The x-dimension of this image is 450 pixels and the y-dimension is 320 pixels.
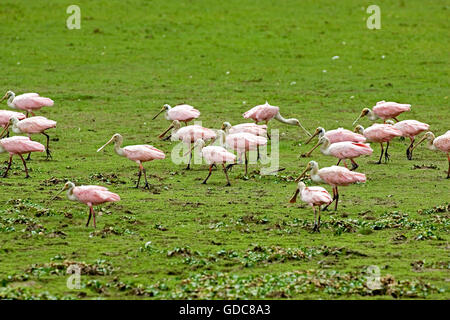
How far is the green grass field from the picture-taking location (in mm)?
10906

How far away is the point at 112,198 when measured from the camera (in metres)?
12.7

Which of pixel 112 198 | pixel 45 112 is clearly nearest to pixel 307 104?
pixel 45 112

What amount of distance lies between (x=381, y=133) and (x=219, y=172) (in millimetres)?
3137

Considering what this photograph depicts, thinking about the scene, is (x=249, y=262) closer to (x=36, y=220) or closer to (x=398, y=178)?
(x=36, y=220)

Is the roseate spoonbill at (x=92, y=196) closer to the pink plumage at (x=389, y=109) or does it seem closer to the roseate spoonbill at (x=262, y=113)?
the roseate spoonbill at (x=262, y=113)

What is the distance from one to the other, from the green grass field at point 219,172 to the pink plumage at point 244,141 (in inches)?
23.4

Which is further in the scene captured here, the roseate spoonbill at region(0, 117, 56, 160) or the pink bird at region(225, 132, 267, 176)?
the roseate spoonbill at region(0, 117, 56, 160)

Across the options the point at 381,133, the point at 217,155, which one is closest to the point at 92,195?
the point at 217,155

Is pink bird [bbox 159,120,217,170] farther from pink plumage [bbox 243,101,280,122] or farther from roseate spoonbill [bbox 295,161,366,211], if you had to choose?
roseate spoonbill [bbox 295,161,366,211]

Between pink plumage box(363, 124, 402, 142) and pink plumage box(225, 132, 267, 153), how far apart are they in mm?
2133

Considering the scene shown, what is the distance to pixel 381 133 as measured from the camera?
1708cm

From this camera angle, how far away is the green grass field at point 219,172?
35.8 ft

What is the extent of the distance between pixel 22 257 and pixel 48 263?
59 cm

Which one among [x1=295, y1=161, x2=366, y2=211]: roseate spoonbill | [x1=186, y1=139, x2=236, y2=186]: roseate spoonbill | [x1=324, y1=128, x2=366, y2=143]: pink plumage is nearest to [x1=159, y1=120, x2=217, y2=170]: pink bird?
[x1=186, y1=139, x2=236, y2=186]: roseate spoonbill
